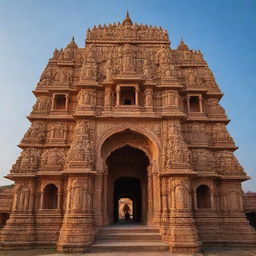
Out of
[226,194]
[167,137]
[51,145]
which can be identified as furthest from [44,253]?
[226,194]

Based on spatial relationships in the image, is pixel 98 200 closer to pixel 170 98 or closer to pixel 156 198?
pixel 156 198

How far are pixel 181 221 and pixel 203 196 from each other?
4043 mm

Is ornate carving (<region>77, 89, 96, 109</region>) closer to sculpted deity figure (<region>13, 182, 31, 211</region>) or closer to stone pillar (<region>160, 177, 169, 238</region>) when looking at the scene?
sculpted deity figure (<region>13, 182, 31, 211</region>)

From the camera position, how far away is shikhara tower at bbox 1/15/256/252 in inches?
542

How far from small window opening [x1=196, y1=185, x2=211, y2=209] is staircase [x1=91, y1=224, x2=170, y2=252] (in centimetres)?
416

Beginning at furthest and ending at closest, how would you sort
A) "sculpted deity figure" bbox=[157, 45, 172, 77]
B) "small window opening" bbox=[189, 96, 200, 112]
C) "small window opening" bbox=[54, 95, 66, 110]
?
"small window opening" bbox=[189, 96, 200, 112]
"small window opening" bbox=[54, 95, 66, 110]
"sculpted deity figure" bbox=[157, 45, 172, 77]

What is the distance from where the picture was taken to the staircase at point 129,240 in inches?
Answer: 479

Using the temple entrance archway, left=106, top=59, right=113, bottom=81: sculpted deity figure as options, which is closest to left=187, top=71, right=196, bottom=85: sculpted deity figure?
the temple entrance archway

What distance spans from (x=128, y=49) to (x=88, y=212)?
40.4 feet

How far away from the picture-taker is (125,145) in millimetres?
16875

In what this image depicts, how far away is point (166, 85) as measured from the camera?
17.2 meters

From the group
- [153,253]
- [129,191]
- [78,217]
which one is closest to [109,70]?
[78,217]

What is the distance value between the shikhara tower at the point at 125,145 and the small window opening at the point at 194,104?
0.26 ft

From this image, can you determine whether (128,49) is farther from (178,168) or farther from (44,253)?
(44,253)
